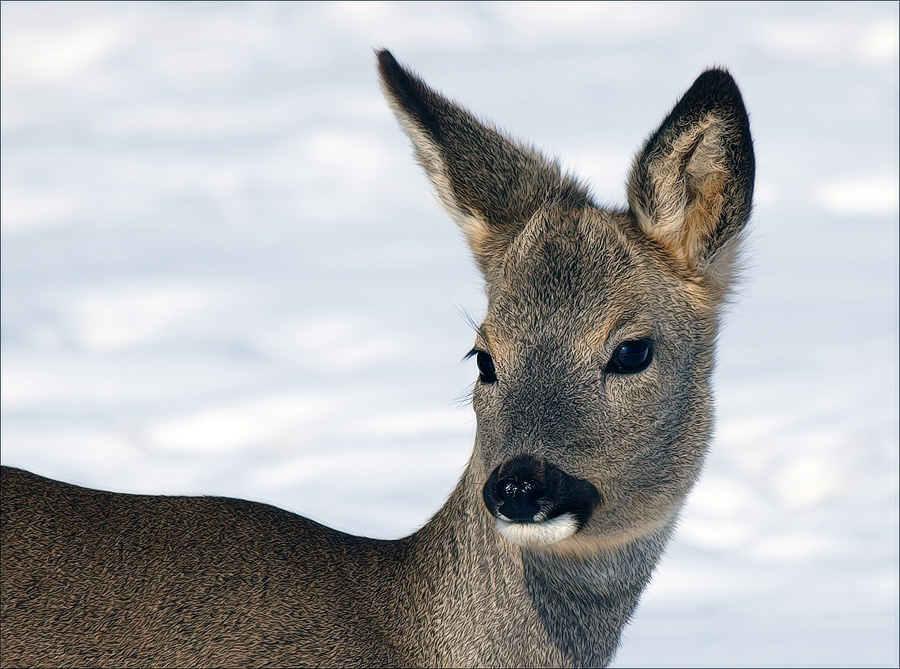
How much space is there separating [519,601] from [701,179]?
2271 mm

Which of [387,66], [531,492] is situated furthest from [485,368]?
[387,66]

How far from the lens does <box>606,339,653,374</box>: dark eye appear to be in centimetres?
679

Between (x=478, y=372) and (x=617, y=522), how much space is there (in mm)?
991

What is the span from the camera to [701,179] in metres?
7.26

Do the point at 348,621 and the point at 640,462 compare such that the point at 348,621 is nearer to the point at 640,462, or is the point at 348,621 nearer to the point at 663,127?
the point at 640,462

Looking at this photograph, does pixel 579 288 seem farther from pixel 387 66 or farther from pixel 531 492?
pixel 387 66

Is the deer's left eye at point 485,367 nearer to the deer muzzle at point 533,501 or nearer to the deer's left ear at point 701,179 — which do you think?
the deer muzzle at point 533,501

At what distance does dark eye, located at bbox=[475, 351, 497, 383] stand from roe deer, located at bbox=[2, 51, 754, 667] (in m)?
0.02

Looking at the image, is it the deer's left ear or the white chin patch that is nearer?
the white chin patch

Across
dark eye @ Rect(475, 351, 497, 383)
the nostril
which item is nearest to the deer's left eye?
dark eye @ Rect(475, 351, 497, 383)

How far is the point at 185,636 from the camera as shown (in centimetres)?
704

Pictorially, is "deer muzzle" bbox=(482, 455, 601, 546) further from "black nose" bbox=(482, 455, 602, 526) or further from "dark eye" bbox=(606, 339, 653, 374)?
"dark eye" bbox=(606, 339, 653, 374)

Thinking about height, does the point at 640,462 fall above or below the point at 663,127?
below

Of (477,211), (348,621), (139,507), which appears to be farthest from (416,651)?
(477,211)
